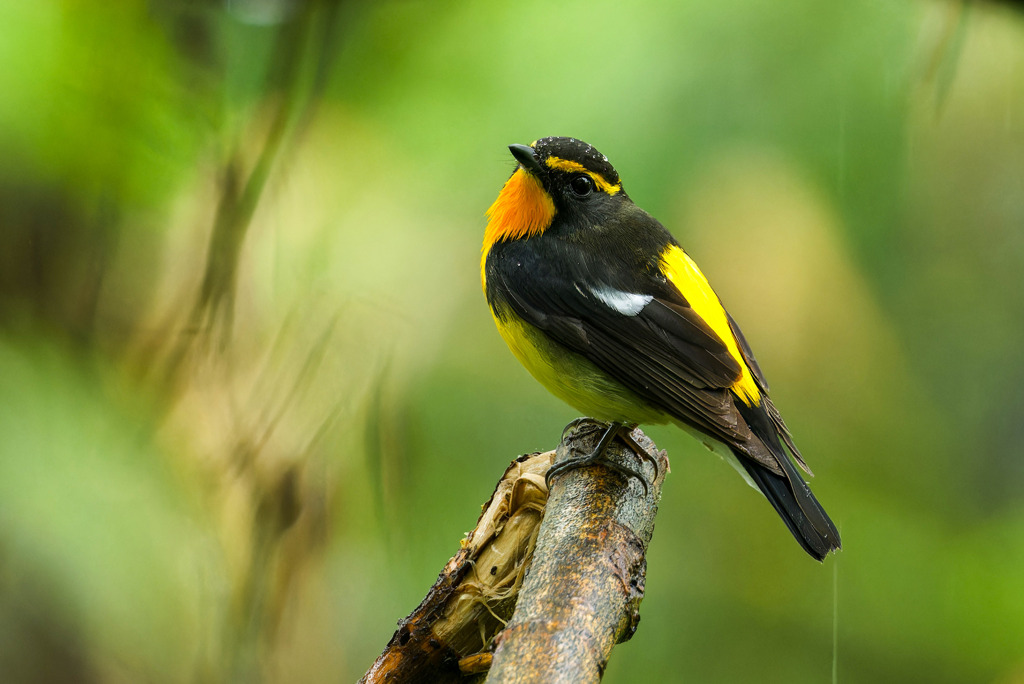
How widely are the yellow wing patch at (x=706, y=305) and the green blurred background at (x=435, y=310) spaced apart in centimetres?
71

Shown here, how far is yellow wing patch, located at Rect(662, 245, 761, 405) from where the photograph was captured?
180 cm

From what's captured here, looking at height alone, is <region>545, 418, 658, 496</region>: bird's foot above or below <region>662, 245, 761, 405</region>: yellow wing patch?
below

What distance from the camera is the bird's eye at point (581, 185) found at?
1928 mm

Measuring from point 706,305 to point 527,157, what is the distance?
53cm

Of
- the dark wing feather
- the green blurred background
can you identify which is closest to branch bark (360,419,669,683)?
the dark wing feather

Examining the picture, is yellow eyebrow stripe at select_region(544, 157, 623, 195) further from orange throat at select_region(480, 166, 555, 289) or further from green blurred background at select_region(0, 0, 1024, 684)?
green blurred background at select_region(0, 0, 1024, 684)

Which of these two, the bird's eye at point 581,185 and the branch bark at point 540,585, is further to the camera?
the bird's eye at point 581,185

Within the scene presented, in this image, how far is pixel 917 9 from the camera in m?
2.67

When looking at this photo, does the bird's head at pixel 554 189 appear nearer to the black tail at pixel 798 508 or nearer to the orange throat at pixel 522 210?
the orange throat at pixel 522 210

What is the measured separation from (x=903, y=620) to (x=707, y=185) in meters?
1.50

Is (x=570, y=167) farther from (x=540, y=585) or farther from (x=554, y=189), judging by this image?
(x=540, y=585)

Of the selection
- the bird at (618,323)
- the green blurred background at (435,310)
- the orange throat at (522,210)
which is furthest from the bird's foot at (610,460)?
the green blurred background at (435,310)

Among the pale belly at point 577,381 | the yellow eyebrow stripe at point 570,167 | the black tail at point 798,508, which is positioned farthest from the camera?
the yellow eyebrow stripe at point 570,167

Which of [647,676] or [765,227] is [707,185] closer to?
[765,227]
